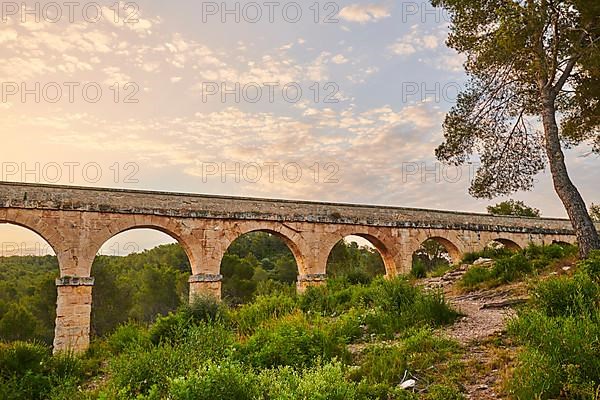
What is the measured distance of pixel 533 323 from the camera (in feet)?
16.7

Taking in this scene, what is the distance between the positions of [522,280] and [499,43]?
→ 16.4 feet

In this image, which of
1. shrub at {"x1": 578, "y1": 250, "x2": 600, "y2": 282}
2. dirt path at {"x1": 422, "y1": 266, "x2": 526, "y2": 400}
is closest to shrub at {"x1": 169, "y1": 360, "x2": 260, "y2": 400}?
dirt path at {"x1": 422, "y1": 266, "x2": 526, "y2": 400}

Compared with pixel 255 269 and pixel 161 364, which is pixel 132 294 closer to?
pixel 255 269

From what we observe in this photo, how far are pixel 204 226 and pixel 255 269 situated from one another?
18039 mm

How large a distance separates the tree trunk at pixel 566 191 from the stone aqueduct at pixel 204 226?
27.0ft

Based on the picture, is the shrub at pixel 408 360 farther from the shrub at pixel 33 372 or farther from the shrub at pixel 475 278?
the shrub at pixel 475 278

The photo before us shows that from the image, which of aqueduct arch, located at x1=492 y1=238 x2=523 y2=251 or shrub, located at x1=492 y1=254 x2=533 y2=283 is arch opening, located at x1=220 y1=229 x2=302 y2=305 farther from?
shrub, located at x1=492 y1=254 x2=533 y2=283

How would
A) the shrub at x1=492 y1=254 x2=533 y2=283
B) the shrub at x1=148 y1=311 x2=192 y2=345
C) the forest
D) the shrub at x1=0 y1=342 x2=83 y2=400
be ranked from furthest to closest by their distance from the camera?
the forest, the shrub at x1=492 y1=254 x2=533 y2=283, the shrub at x1=148 y1=311 x2=192 y2=345, the shrub at x1=0 y1=342 x2=83 y2=400

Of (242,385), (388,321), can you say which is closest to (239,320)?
(388,321)

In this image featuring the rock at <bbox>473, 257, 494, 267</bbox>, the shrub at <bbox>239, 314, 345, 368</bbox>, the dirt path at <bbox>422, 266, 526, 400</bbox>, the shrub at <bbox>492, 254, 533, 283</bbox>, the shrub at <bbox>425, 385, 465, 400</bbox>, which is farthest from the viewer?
the rock at <bbox>473, 257, 494, 267</bbox>

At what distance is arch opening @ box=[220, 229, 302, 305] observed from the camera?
91.3 ft

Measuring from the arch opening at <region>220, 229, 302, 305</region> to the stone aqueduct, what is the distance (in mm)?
4352

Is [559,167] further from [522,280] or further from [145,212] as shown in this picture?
[145,212]

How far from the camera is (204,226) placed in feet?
51.0
